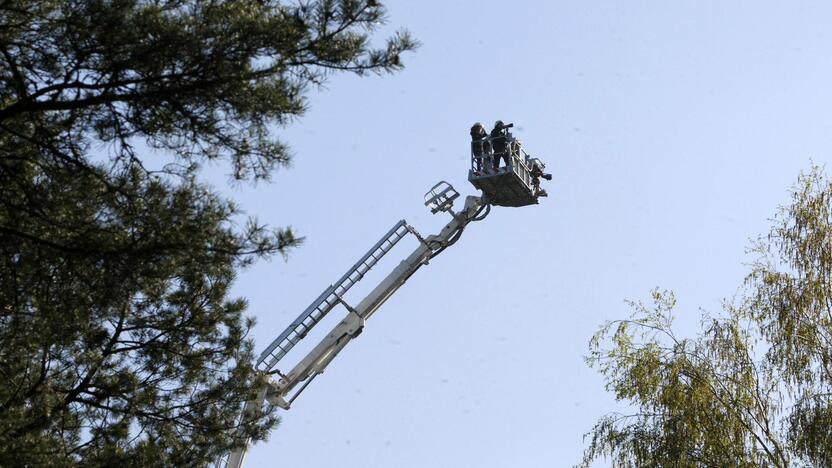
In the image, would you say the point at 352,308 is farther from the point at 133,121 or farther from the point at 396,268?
the point at 133,121

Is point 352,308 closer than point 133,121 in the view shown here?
No

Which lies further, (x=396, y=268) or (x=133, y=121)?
(x=396, y=268)

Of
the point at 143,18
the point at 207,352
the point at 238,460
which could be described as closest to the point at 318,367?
the point at 238,460

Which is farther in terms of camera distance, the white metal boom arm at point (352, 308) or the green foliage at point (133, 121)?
the white metal boom arm at point (352, 308)

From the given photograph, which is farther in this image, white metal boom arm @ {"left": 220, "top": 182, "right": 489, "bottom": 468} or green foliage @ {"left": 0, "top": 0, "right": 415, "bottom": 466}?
white metal boom arm @ {"left": 220, "top": 182, "right": 489, "bottom": 468}

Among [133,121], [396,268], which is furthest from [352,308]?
[133,121]

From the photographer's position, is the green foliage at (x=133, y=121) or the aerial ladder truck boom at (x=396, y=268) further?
the aerial ladder truck boom at (x=396, y=268)

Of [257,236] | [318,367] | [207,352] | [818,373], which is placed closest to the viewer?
[257,236]

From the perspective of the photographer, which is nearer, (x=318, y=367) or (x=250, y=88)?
(x=250, y=88)

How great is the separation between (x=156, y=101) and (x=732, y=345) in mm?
9856

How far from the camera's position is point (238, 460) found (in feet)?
55.9

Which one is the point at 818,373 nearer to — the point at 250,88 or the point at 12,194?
the point at 250,88

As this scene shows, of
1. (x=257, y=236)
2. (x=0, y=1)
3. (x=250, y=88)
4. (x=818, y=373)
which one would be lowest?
(x=818, y=373)

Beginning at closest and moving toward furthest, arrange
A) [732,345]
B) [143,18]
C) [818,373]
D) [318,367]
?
[143,18] < [818,373] < [732,345] < [318,367]
